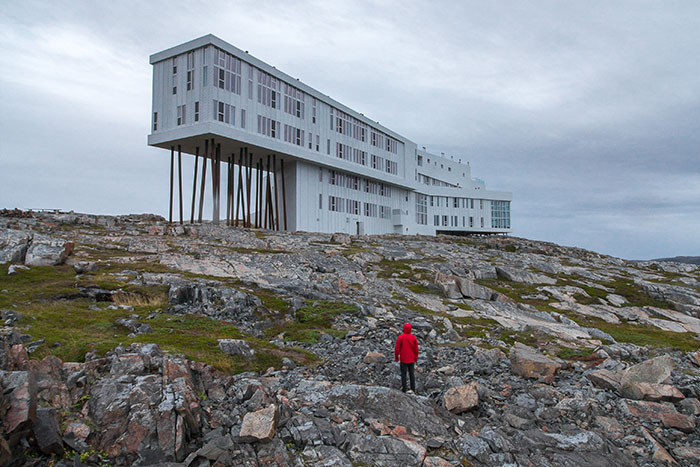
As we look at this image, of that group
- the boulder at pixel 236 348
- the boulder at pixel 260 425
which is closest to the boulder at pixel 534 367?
the boulder at pixel 260 425

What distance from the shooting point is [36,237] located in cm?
2738

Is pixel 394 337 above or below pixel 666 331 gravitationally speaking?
above

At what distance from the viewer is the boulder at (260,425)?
8.80 metres

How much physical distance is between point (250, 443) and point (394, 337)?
28.7ft

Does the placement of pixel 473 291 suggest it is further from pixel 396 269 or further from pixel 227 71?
pixel 227 71

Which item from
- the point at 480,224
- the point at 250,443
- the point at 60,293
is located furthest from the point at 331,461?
the point at 480,224

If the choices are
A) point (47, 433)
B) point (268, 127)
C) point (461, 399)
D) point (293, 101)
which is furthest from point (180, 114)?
point (461, 399)

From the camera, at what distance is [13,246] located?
82.3 ft

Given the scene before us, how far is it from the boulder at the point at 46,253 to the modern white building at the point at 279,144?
18844 mm

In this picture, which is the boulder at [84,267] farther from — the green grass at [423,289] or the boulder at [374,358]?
the green grass at [423,289]

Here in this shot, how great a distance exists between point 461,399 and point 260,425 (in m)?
4.93

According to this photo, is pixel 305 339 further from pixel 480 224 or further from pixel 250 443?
pixel 480 224

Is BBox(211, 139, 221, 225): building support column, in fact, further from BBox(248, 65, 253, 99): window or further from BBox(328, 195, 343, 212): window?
BBox(328, 195, 343, 212): window

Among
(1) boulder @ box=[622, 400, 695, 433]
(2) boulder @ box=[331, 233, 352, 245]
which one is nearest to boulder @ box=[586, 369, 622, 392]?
(1) boulder @ box=[622, 400, 695, 433]
